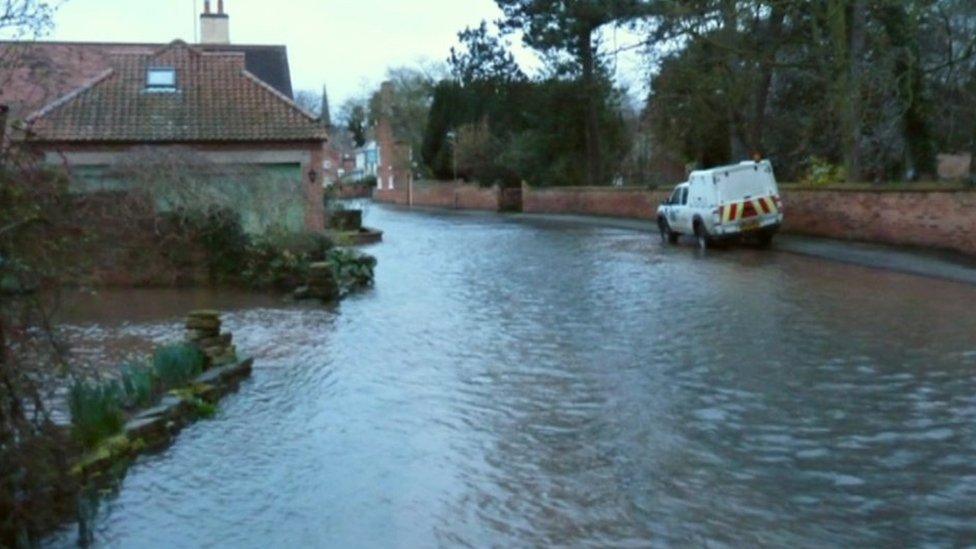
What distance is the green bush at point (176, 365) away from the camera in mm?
10836

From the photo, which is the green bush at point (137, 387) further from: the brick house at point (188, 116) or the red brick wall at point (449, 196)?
the red brick wall at point (449, 196)

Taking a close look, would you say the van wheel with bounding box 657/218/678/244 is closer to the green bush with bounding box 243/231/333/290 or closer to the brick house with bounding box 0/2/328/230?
the brick house with bounding box 0/2/328/230

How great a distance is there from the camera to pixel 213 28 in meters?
45.5

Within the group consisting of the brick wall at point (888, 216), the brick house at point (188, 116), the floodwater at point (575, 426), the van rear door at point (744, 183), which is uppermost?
the brick house at point (188, 116)

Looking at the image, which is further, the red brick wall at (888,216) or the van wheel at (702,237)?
the van wheel at (702,237)

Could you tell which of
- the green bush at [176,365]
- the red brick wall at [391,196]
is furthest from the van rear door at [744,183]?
the red brick wall at [391,196]

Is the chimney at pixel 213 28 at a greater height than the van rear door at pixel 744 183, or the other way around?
the chimney at pixel 213 28

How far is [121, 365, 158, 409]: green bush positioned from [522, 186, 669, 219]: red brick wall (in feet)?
121

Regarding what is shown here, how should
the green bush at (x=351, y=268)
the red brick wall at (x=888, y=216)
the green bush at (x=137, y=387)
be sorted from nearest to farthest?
the green bush at (x=137, y=387) → the green bush at (x=351, y=268) → the red brick wall at (x=888, y=216)

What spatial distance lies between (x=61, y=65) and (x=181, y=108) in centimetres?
2227

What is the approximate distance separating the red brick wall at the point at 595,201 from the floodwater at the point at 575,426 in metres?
28.8

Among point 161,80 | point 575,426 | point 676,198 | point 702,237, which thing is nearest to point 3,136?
point 575,426

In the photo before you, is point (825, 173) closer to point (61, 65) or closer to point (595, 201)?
point (595, 201)

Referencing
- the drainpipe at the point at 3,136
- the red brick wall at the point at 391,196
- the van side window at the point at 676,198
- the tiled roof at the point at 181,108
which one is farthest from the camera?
the red brick wall at the point at 391,196
